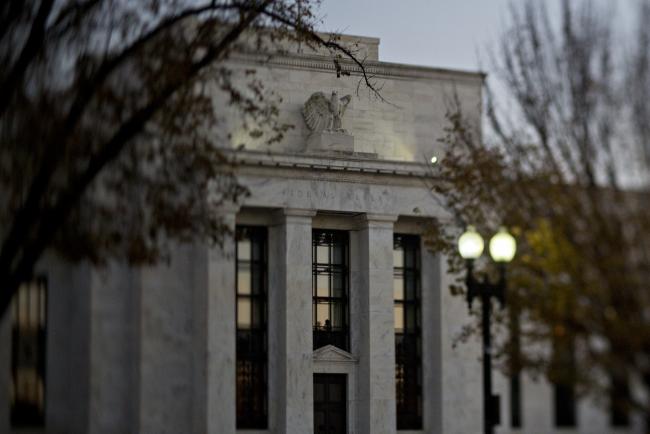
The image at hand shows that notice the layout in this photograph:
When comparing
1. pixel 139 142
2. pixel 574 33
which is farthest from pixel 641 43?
pixel 139 142

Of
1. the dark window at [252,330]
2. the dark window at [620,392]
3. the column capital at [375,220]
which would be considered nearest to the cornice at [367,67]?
the column capital at [375,220]

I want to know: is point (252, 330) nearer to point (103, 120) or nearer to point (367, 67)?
point (367, 67)

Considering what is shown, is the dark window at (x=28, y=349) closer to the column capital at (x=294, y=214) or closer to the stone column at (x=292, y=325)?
the stone column at (x=292, y=325)

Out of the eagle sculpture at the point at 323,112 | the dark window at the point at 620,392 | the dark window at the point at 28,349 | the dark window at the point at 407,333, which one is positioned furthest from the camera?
the dark window at the point at 407,333

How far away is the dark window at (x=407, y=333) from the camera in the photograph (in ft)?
146

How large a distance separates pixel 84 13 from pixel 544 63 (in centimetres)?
824

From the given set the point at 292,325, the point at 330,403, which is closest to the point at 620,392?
the point at 292,325

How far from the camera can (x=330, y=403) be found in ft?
143

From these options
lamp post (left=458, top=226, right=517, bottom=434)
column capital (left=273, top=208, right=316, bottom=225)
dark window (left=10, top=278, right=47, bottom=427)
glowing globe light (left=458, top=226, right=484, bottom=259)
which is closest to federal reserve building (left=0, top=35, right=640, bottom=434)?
column capital (left=273, top=208, right=316, bottom=225)

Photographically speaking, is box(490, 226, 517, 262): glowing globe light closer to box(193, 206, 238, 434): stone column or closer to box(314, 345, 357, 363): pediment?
box(193, 206, 238, 434): stone column

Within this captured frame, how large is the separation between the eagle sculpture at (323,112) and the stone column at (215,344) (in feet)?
11.8

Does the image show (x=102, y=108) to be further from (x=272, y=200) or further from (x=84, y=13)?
(x=272, y=200)

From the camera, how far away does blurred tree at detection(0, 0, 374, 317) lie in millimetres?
23844

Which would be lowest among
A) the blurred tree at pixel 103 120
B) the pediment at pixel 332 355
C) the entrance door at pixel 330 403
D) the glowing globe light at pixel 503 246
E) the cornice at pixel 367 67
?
the entrance door at pixel 330 403
